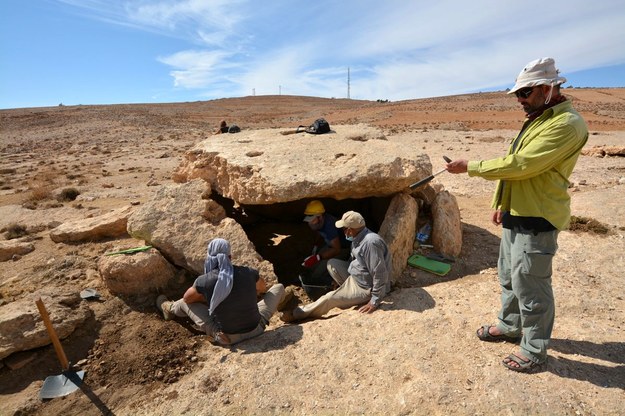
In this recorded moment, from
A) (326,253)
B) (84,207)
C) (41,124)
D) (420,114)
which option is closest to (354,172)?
(326,253)

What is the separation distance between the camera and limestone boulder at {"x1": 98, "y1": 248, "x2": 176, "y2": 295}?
5230mm

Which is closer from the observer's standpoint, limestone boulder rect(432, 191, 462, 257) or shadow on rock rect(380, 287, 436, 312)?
shadow on rock rect(380, 287, 436, 312)

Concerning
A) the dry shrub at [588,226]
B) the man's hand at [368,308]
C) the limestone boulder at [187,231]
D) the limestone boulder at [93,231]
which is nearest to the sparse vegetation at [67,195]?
the limestone boulder at [93,231]

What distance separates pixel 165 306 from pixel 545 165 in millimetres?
4428

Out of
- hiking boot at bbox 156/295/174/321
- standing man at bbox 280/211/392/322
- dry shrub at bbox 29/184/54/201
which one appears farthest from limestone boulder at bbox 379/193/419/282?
dry shrub at bbox 29/184/54/201

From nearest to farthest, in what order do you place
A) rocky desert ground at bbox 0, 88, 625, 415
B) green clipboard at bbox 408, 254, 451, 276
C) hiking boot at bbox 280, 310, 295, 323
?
rocky desert ground at bbox 0, 88, 625, 415 → hiking boot at bbox 280, 310, 295, 323 → green clipboard at bbox 408, 254, 451, 276

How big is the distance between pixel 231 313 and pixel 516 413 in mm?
2775

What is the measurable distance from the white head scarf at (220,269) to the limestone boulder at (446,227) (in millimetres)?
3379

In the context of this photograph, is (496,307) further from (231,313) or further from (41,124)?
(41,124)

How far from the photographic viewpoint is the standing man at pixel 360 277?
4559 mm

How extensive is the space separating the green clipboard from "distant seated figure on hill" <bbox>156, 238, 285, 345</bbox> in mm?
2424

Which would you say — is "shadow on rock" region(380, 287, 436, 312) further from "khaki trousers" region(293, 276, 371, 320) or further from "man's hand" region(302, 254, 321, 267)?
"man's hand" region(302, 254, 321, 267)

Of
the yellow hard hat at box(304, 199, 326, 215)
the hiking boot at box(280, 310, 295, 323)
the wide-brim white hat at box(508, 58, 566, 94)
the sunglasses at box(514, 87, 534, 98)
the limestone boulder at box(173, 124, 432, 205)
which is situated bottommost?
the hiking boot at box(280, 310, 295, 323)

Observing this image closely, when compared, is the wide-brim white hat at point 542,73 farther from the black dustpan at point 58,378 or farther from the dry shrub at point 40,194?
the dry shrub at point 40,194
